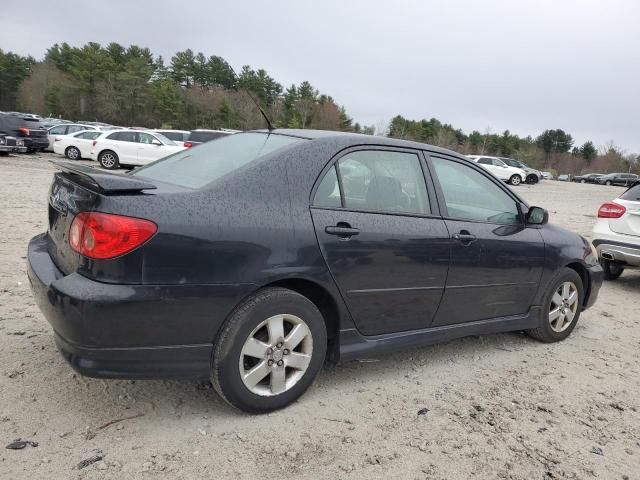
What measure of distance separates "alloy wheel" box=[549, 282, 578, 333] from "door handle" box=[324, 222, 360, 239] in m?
2.31

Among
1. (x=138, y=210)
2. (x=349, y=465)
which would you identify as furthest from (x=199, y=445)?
(x=138, y=210)

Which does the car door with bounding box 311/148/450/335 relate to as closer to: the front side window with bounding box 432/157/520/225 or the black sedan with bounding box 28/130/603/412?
the black sedan with bounding box 28/130/603/412

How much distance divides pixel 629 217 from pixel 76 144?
1963 cm

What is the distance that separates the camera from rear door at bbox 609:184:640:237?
6253 millimetres

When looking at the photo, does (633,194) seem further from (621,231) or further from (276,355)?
(276,355)

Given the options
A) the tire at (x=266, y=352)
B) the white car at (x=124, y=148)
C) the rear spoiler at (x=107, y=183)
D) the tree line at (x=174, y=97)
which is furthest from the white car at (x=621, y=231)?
the tree line at (x=174, y=97)

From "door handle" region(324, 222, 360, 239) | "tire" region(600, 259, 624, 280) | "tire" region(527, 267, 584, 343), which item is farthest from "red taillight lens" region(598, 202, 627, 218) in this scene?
"door handle" region(324, 222, 360, 239)

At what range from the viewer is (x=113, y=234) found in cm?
236

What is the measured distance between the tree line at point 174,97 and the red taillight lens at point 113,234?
5172 cm

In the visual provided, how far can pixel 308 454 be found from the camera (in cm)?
257

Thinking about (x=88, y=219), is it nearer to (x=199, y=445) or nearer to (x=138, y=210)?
(x=138, y=210)

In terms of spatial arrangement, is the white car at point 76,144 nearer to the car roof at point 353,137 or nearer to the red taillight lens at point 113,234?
the car roof at point 353,137

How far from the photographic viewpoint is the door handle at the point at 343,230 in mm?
2904

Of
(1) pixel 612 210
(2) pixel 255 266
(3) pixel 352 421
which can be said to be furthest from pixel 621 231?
(2) pixel 255 266
